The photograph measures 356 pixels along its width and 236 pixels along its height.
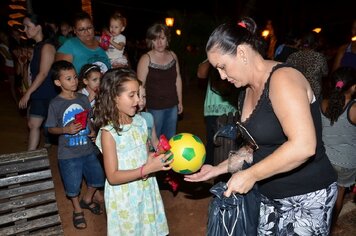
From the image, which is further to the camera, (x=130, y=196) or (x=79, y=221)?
(x=79, y=221)

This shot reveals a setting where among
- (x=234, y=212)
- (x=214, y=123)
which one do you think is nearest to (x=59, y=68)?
(x=214, y=123)

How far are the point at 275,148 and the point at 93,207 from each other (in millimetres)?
2866

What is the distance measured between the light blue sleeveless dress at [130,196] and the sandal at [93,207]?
1465 mm

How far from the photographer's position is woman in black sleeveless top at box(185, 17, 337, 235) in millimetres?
1700

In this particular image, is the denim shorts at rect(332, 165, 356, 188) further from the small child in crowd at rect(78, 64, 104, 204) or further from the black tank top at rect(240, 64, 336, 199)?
the small child in crowd at rect(78, 64, 104, 204)

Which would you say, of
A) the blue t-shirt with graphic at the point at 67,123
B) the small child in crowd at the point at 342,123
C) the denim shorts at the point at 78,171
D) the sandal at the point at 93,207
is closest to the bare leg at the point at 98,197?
the sandal at the point at 93,207

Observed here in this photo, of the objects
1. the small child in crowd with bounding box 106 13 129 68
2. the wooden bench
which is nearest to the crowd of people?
the wooden bench

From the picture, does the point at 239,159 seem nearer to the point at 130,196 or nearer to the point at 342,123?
the point at 130,196

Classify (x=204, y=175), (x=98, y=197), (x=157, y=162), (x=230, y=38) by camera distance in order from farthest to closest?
(x=98, y=197) < (x=204, y=175) < (x=157, y=162) < (x=230, y=38)

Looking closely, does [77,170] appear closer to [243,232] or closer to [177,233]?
[177,233]

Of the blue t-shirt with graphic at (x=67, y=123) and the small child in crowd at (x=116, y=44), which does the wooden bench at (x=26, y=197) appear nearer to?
the blue t-shirt with graphic at (x=67, y=123)

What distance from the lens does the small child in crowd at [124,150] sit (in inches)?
Result: 103

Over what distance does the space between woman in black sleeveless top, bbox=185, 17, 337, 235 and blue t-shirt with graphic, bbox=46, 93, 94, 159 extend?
210cm

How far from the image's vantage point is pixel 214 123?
4152 mm
